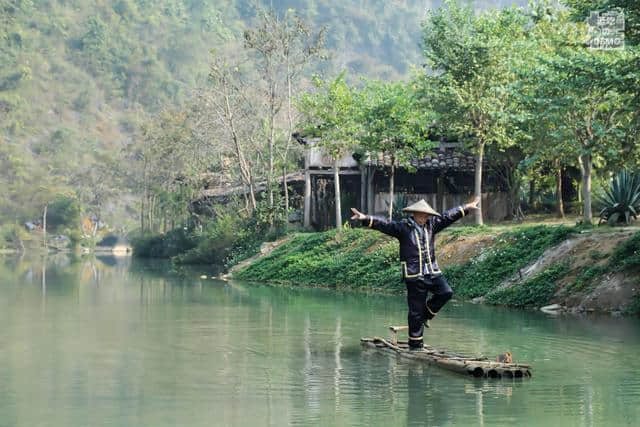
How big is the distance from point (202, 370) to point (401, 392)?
286 centimetres

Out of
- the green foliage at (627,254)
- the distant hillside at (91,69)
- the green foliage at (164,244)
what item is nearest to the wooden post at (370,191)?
the green foliage at (164,244)

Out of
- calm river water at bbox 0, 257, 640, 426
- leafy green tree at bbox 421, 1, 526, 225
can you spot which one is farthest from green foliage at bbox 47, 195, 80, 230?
calm river water at bbox 0, 257, 640, 426

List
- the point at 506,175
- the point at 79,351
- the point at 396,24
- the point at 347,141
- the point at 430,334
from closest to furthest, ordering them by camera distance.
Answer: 1. the point at 79,351
2. the point at 430,334
3. the point at 347,141
4. the point at 506,175
5. the point at 396,24

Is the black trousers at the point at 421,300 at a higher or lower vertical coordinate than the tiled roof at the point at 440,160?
lower

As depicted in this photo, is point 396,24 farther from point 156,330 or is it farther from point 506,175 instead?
point 156,330

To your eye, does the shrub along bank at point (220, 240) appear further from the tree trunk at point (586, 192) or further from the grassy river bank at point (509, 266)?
the tree trunk at point (586, 192)

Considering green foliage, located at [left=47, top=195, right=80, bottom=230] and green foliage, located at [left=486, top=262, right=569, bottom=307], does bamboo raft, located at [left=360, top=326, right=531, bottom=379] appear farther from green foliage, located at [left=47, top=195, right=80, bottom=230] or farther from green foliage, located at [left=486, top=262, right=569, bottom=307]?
green foliage, located at [left=47, top=195, right=80, bottom=230]

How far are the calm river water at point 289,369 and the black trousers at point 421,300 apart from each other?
1.64ft

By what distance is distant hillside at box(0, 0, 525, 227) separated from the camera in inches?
3789

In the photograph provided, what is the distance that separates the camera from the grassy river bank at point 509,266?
2094 centimetres

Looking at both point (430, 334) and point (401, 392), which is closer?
point (401, 392)

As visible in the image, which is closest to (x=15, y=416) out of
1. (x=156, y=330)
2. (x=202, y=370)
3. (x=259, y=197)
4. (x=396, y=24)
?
(x=202, y=370)

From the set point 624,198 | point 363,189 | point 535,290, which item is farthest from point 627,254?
point 363,189

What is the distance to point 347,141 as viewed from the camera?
1439 inches
